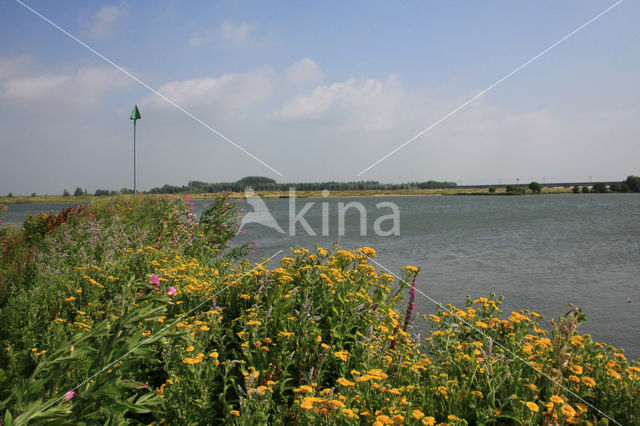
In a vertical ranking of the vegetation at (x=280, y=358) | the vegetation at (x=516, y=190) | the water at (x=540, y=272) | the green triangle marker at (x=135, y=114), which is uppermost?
the green triangle marker at (x=135, y=114)

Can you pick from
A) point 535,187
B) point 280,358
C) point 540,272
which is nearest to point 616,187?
point 535,187

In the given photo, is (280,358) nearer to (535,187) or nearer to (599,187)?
(535,187)

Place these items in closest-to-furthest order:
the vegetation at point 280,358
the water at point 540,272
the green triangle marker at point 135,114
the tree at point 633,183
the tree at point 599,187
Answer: the vegetation at point 280,358 < the water at point 540,272 < the green triangle marker at point 135,114 < the tree at point 633,183 < the tree at point 599,187

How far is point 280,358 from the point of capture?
137 inches

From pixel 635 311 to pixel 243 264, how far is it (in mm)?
7199

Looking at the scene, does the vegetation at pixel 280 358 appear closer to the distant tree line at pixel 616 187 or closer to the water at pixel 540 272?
the water at pixel 540 272

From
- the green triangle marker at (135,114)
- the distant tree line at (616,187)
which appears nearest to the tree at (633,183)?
the distant tree line at (616,187)

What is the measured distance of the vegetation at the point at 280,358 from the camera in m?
2.46

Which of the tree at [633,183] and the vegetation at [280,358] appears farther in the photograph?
the tree at [633,183]

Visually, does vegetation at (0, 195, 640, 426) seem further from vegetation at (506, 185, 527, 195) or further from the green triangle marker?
vegetation at (506, 185, 527, 195)

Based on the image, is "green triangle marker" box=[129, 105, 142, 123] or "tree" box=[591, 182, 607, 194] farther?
"tree" box=[591, 182, 607, 194]

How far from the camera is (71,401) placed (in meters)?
2.19

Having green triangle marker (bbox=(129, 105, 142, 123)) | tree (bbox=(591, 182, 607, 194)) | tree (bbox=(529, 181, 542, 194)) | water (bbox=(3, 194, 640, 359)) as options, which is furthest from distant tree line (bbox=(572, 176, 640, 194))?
green triangle marker (bbox=(129, 105, 142, 123))

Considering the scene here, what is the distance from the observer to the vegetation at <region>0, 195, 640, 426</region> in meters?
2.46
